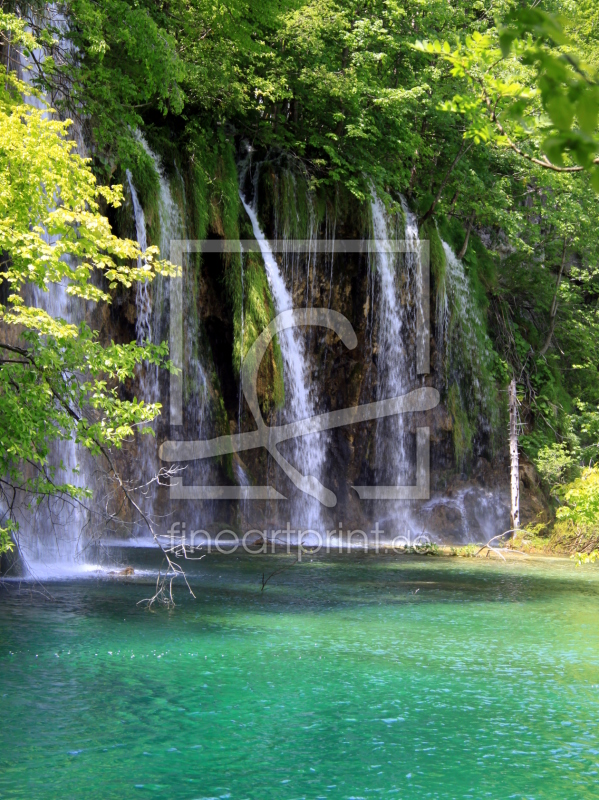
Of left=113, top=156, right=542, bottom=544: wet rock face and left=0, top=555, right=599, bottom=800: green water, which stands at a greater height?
left=113, top=156, right=542, bottom=544: wet rock face

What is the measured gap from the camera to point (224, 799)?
16.0ft

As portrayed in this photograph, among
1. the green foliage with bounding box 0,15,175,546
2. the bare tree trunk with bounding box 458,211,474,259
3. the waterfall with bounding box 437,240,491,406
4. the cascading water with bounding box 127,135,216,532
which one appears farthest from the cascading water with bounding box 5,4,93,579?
the bare tree trunk with bounding box 458,211,474,259

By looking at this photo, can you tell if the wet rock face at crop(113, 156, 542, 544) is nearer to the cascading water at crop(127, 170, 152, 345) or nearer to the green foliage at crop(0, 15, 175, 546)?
the cascading water at crop(127, 170, 152, 345)

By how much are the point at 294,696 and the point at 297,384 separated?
15118 millimetres

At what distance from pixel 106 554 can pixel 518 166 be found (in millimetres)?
16748

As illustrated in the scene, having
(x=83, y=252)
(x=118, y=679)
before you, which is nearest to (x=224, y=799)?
(x=118, y=679)

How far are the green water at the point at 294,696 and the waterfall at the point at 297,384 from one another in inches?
392

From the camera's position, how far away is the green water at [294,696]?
5242mm

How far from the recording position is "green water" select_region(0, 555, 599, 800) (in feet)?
17.2

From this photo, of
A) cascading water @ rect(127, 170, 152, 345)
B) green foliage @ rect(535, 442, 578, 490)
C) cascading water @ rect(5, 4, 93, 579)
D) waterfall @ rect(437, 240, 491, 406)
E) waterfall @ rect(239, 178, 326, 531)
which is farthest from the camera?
waterfall @ rect(437, 240, 491, 406)

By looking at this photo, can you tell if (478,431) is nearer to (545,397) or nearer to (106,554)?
(545,397)

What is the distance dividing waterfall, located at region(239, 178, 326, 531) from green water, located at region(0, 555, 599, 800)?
9963 mm

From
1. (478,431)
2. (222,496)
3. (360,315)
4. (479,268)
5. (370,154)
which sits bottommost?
(222,496)

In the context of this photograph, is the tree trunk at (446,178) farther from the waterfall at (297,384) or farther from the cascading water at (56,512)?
the cascading water at (56,512)
